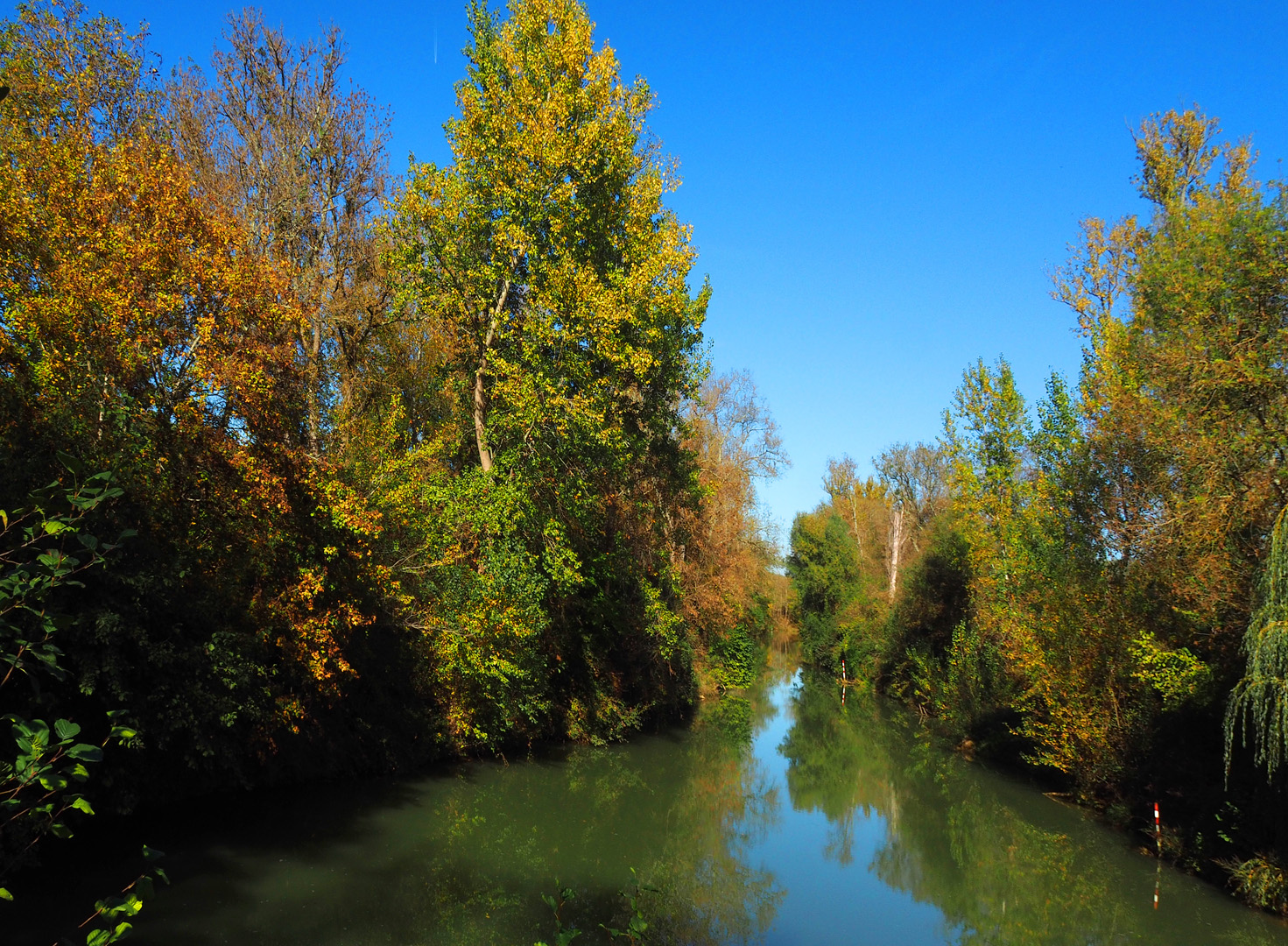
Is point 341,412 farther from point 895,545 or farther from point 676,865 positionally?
point 895,545

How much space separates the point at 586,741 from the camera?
23578mm

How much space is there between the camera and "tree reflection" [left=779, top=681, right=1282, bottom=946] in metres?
12.6

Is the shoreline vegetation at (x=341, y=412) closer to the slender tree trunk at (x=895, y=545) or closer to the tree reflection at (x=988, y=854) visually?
the tree reflection at (x=988, y=854)

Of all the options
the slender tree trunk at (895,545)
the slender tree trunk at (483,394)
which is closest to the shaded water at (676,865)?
the slender tree trunk at (483,394)

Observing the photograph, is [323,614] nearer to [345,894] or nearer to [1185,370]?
[345,894]

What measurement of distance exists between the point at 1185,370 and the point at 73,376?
1479 centimetres

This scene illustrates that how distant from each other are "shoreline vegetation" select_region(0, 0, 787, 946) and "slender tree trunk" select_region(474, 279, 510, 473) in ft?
0.36

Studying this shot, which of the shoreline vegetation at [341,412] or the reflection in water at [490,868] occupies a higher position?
the shoreline vegetation at [341,412]

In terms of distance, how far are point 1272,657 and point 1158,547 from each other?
3.48 m

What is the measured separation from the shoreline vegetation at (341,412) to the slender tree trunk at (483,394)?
4.3 inches

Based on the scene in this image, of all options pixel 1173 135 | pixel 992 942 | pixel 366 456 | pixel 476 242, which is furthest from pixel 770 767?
pixel 1173 135

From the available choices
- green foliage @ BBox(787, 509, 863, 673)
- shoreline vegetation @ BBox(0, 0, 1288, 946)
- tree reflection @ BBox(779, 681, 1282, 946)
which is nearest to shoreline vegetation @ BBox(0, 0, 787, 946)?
shoreline vegetation @ BBox(0, 0, 1288, 946)

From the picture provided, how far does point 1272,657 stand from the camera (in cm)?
1080

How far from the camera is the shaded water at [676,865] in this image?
1070 cm
